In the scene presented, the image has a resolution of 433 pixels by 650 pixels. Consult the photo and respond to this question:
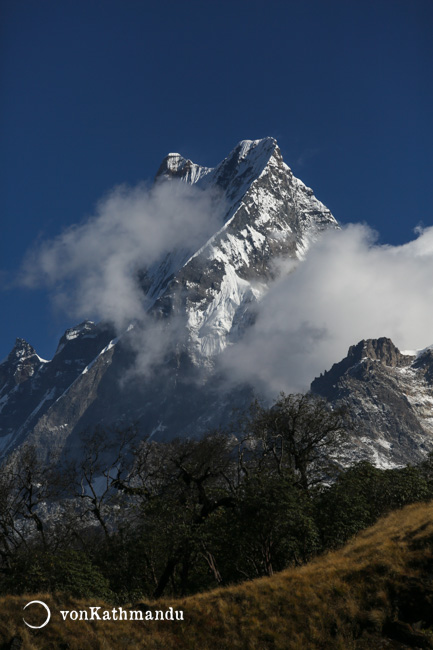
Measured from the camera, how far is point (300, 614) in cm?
2314

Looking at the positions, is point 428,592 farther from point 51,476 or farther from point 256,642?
point 51,476

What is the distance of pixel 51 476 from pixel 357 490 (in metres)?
28.1

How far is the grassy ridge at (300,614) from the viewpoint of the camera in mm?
21609

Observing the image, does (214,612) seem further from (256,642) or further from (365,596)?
(365,596)

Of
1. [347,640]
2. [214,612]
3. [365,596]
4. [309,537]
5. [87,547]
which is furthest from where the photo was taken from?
[87,547]

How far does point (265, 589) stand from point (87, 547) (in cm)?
2414

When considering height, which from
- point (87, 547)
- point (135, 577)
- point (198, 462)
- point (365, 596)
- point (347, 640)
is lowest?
point (347, 640)

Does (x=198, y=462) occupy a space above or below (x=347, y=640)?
above

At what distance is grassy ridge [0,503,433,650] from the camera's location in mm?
21609

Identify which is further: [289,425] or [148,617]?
[289,425]

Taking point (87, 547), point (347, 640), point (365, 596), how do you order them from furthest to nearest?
point (87, 547) < point (365, 596) < point (347, 640)

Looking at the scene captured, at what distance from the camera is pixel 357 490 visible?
3894 cm

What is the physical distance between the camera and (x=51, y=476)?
4803 cm

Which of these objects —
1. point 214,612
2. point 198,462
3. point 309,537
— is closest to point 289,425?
point 198,462
